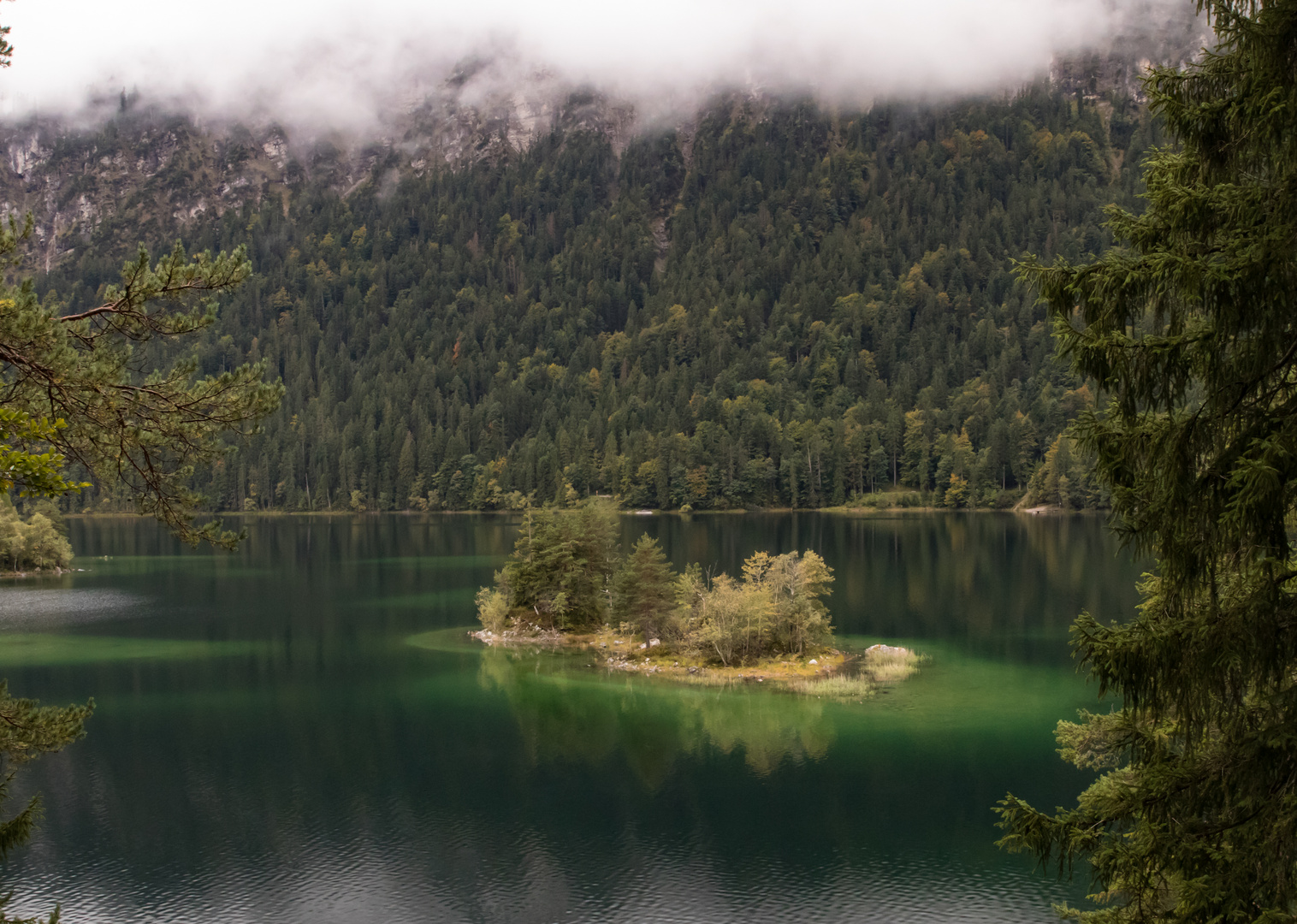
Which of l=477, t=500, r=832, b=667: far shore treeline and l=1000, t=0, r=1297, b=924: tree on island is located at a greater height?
l=1000, t=0, r=1297, b=924: tree on island

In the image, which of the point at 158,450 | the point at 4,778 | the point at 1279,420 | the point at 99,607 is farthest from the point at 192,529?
the point at 99,607

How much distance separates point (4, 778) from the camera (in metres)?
14.8

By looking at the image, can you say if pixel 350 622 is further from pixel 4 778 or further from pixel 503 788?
pixel 4 778

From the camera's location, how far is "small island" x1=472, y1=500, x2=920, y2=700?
58.9 m

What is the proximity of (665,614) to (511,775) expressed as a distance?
22.1 meters

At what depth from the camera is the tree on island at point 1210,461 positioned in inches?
391

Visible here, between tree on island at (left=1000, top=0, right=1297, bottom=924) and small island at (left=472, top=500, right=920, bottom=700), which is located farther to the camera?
small island at (left=472, top=500, right=920, bottom=700)

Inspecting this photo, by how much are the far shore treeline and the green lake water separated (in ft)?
15.1

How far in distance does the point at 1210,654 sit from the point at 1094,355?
3099mm

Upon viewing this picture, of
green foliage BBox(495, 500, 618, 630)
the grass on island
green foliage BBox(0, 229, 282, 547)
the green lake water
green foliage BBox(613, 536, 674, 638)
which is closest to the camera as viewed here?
green foliage BBox(0, 229, 282, 547)

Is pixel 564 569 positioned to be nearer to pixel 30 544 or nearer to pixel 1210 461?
pixel 1210 461

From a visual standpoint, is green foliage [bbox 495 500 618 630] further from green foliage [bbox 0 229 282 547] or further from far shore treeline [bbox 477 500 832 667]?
green foliage [bbox 0 229 282 547]

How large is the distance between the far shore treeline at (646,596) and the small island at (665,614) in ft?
0.22

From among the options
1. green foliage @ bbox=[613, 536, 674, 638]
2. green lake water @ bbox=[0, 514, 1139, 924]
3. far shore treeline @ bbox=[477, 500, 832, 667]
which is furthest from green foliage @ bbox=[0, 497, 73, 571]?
green foliage @ bbox=[613, 536, 674, 638]
